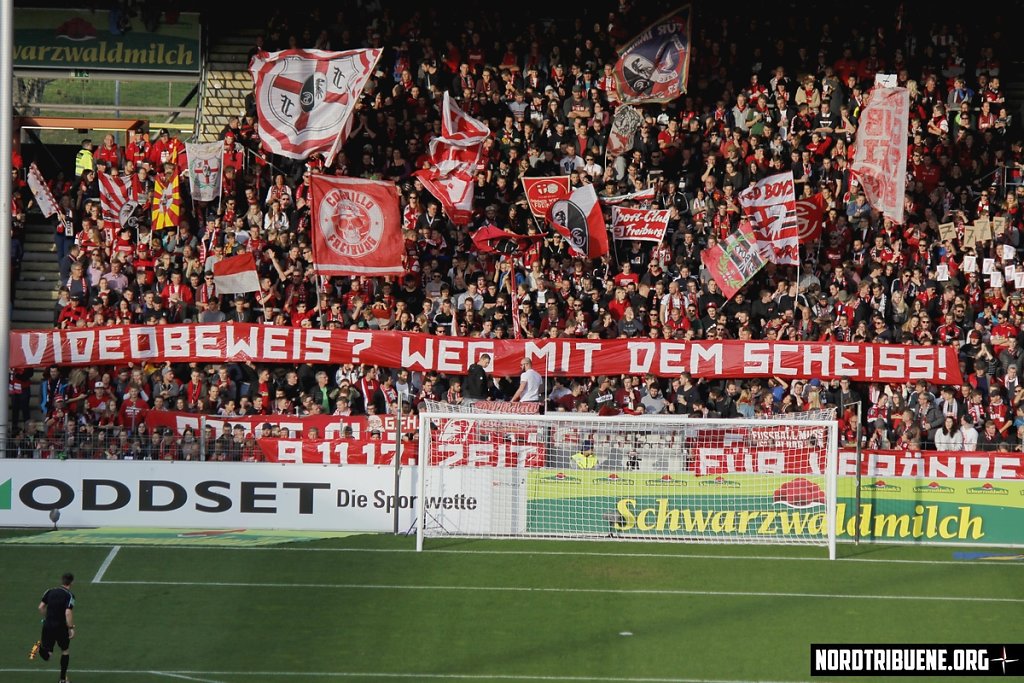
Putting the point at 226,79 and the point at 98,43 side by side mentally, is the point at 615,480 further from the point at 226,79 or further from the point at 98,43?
the point at 98,43

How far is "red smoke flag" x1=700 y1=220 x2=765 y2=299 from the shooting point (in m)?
27.5

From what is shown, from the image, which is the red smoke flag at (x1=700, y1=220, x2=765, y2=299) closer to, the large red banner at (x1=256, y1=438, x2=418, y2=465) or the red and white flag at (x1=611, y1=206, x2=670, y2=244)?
the red and white flag at (x1=611, y1=206, x2=670, y2=244)

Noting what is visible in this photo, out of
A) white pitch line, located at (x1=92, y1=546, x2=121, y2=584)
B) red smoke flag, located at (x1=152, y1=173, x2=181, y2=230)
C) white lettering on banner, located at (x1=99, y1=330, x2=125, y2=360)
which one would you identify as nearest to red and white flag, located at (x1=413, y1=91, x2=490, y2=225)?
red smoke flag, located at (x1=152, y1=173, x2=181, y2=230)

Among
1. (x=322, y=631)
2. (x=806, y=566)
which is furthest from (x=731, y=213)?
(x=322, y=631)

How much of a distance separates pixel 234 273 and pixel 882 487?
38.8 feet

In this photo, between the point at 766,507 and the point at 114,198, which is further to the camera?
the point at 114,198

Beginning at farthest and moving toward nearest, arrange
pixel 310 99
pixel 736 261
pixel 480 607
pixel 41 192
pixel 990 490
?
1. pixel 41 192
2. pixel 310 99
3. pixel 736 261
4. pixel 990 490
5. pixel 480 607

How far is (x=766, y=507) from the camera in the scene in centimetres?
2317

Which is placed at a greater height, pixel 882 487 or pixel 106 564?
pixel 882 487

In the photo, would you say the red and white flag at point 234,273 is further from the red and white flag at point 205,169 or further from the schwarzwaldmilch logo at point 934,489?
the schwarzwaldmilch logo at point 934,489

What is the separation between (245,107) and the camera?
32.8 meters

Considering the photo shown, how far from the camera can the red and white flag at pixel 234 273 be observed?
2762 centimetres

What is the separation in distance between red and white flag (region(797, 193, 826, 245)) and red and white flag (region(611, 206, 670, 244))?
8.11 feet

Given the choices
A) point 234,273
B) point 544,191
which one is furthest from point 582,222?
point 234,273
